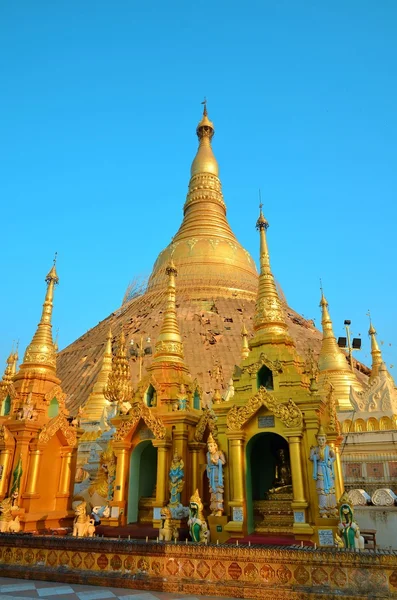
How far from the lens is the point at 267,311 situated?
13.5 m

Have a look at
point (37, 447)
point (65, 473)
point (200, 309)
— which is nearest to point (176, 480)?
point (65, 473)

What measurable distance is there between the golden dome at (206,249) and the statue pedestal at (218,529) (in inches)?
1262

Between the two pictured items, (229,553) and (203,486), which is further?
(203,486)

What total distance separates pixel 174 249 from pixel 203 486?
35.4 meters

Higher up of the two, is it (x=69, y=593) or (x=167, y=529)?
(x=167, y=529)

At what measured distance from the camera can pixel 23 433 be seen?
46.6 feet

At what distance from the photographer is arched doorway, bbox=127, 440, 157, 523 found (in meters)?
12.8

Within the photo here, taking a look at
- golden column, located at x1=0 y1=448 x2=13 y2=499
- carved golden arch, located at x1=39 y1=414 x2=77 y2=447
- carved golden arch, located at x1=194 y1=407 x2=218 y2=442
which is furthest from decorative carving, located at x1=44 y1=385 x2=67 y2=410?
carved golden arch, located at x1=194 y1=407 x2=218 y2=442

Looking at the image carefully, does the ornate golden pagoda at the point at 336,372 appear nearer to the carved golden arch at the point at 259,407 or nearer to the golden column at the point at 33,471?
the carved golden arch at the point at 259,407

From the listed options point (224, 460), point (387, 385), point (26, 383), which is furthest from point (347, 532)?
point (26, 383)

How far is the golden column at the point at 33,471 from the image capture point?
1380cm

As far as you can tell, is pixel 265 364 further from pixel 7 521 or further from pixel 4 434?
pixel 4 434

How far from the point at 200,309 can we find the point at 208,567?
32.5 metres

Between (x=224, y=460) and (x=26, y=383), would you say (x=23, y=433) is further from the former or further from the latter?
(x=224, y=460)
